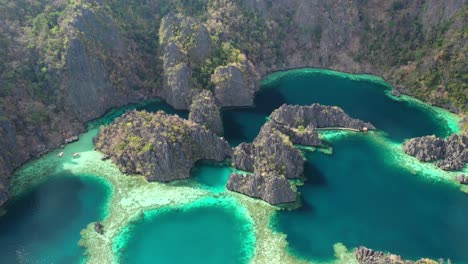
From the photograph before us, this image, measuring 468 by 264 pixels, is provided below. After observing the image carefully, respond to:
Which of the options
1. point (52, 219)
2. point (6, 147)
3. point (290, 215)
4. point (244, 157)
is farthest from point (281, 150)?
point (6, 147)

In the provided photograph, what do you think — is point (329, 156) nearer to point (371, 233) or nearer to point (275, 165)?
point (275, 165)

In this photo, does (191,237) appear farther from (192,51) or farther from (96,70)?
(192,51)

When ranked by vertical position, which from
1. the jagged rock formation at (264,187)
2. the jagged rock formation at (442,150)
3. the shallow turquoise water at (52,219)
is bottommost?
the shallow turquoise water at (52,219)

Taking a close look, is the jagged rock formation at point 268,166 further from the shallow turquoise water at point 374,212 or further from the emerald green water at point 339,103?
the emerald green water at point 339,103

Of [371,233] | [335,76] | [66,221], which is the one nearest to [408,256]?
[371,233]

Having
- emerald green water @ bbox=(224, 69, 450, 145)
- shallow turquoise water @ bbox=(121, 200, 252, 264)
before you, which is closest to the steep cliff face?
emerald green water @ bbox=(224, 69, 450, 145)

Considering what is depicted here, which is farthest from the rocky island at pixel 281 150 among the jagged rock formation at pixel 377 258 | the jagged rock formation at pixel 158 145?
the jagged rock formation at pixel 377 258
